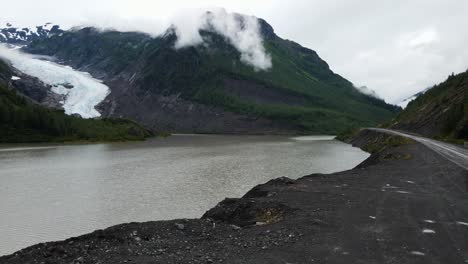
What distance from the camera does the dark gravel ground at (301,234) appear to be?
13.0 meters

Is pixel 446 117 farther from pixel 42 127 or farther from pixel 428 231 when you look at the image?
pixel 42 127

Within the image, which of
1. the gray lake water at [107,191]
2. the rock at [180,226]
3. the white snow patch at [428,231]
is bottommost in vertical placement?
the gray lake water at [107,191]

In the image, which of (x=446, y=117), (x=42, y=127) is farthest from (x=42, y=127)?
(x=446, y=117)

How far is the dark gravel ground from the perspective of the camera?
1299 cm

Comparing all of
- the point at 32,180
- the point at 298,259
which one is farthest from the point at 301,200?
the point at 32,180

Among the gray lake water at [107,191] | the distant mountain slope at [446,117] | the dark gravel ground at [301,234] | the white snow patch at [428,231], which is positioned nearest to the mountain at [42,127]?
the gray lake water at [107,191]

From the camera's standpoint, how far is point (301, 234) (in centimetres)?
1511

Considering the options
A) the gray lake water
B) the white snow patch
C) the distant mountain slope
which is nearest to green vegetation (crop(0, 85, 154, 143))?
the gray lake water

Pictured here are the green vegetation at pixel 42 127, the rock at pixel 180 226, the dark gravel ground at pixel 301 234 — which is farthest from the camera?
the green vegetation at pixel 42 127

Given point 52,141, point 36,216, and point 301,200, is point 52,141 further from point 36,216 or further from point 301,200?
point 301,200

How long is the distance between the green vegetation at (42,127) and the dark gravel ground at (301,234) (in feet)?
408

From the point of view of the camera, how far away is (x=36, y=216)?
29.4 m

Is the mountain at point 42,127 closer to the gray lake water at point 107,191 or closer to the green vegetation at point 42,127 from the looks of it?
the green vegetation at point 42,127

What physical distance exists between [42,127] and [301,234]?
13804cm
